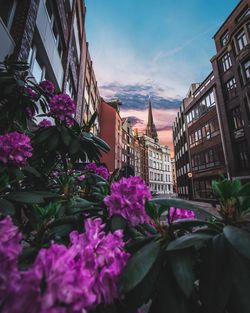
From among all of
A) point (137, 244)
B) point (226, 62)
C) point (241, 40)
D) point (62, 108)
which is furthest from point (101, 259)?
point (226, 62)

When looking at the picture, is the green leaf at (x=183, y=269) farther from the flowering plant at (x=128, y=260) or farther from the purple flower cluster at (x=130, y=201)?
the purple flower cluster at (x=130, y=201)

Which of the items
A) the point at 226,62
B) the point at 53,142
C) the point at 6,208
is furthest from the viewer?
the point at 226,62

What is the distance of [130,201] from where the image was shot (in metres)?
1.05

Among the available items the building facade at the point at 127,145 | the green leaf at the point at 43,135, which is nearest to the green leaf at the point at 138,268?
the green leaf at the point at 43,135

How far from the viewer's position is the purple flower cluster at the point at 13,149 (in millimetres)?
1669

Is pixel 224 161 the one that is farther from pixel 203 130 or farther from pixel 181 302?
pixel 181 302

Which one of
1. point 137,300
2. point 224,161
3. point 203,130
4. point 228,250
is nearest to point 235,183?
point 228,250

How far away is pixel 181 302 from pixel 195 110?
2794 cm

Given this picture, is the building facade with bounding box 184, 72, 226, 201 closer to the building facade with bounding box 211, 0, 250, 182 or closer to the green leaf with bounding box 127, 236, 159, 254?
the building facade with bounding box 211, 0, 250, 182

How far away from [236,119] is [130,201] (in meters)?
21.0

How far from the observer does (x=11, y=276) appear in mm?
529

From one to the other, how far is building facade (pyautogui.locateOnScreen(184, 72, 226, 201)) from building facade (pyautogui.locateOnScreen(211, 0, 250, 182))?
111 cm

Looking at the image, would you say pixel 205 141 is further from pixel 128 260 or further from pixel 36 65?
pixel 128 260

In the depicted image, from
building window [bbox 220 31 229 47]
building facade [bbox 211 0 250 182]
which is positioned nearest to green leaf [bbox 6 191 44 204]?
building facade [bbox 211 0 250 182]
